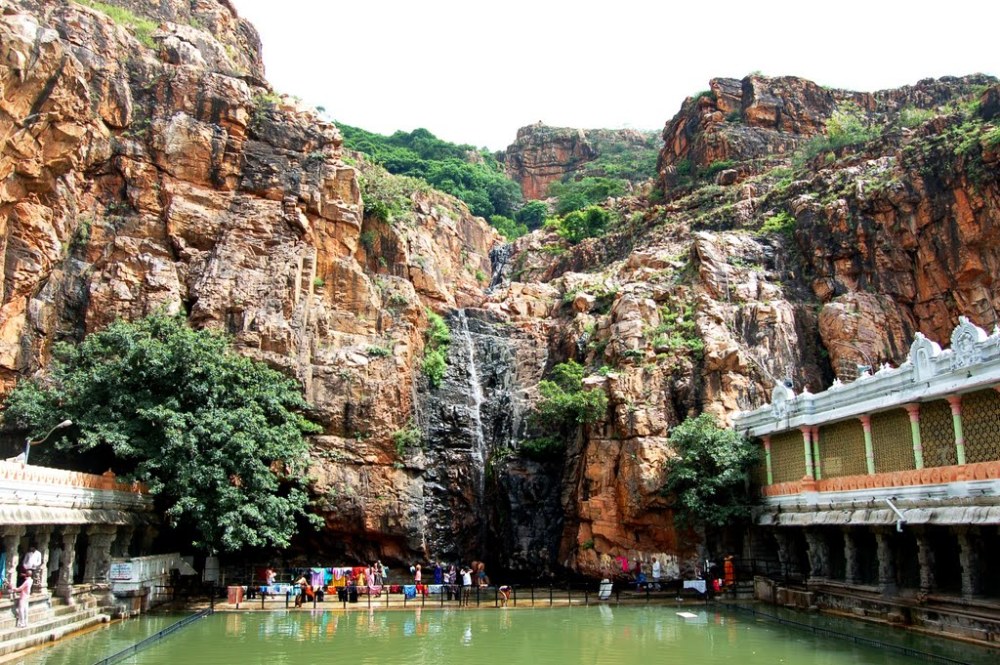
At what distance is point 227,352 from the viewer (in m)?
30.0

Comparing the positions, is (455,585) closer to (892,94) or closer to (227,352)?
(227,352)

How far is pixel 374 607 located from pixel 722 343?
58.8 feet

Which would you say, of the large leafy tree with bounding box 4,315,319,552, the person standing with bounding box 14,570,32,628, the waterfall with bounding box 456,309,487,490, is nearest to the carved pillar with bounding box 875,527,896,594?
the waterfall with bounding box 456,309,487,490

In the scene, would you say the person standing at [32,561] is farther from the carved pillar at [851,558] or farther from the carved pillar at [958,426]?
the carved pillar at [958,426]

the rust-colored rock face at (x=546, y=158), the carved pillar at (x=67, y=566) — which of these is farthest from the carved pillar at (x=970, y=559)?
the rust-colored rock face at (x=546, y=158)

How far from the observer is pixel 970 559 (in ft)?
68.8

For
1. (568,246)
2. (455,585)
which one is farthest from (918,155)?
(455,585)

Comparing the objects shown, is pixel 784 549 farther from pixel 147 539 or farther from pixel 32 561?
pixel 32 561

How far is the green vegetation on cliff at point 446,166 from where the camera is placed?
259ft

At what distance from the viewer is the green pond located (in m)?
18.1

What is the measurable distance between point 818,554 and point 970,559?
694cm

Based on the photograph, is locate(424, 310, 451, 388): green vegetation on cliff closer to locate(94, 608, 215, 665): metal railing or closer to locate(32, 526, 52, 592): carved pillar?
locate(94, 608, 215, 665): metal railing

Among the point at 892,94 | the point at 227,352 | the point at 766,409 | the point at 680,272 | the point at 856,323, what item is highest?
the point at 892,94

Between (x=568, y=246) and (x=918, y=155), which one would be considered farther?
(x=568, y=246)
